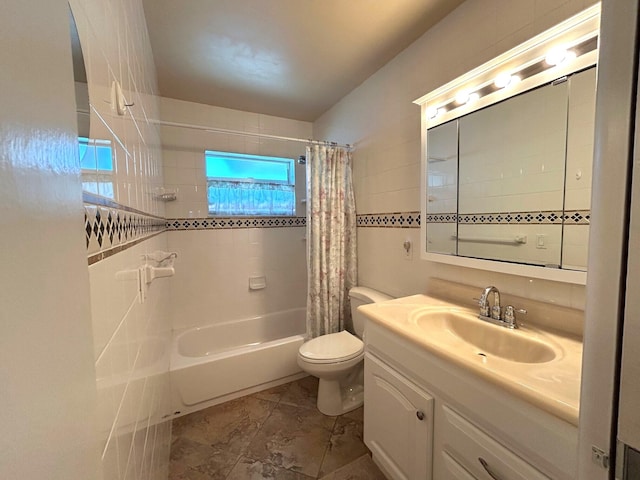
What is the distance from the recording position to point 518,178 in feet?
3.88

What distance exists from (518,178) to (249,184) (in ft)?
7.22

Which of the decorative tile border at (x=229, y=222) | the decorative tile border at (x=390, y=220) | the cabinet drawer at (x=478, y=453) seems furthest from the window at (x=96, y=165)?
the decorative tile border at (x=229, y=222)

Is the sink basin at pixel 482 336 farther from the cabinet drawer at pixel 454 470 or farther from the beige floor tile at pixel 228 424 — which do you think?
the beige floor tile at pixel 228 424

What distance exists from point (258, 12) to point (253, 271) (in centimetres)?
205

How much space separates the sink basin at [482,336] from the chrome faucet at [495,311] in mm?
31

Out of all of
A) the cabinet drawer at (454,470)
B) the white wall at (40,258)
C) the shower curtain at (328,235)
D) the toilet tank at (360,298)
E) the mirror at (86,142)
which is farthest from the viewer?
the shower curtain at (328,235)

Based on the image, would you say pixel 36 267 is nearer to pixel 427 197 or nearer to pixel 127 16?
pixel 127 16

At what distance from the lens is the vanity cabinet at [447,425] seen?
70 cm

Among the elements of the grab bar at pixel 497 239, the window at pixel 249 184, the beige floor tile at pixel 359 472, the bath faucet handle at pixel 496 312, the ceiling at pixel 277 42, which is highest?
the ceiling at pixel 277 42

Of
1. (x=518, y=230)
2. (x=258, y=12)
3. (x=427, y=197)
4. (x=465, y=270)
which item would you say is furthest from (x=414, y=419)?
(x=258, y=12)

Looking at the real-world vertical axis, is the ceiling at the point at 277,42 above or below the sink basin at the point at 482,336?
above

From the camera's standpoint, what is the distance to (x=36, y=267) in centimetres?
23

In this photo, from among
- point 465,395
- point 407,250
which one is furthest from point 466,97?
point 465,395

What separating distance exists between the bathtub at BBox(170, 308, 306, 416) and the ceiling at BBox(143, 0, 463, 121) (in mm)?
2062
